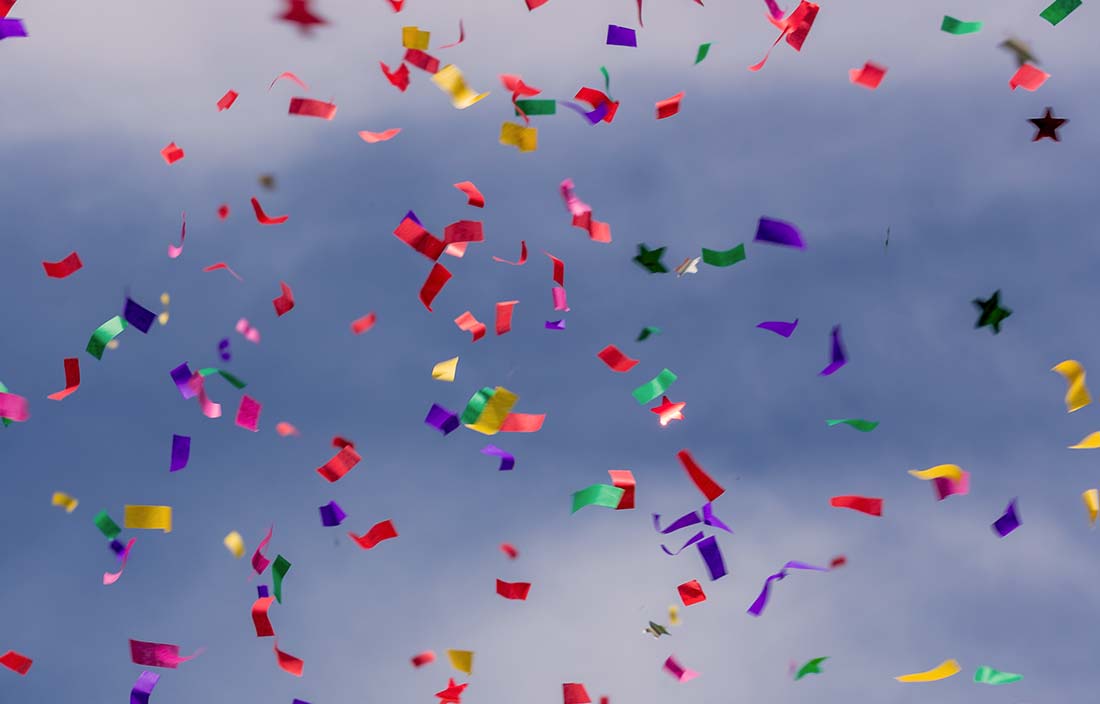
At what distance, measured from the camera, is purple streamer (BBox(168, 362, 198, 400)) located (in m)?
14.2

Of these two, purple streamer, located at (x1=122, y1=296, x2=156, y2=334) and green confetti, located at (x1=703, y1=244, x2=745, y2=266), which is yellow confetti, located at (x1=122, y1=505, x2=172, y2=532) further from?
green confetti, located at (x1=703, y1=244, x2=745, y2=266)

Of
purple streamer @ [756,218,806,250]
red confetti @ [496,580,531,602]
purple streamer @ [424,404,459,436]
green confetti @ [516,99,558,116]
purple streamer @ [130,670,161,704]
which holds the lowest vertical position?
purple streamer @ [130,670,161,704]

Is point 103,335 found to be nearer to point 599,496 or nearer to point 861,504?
point 599,496

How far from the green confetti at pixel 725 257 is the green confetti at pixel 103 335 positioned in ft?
19.6

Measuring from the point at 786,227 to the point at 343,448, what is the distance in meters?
5.03

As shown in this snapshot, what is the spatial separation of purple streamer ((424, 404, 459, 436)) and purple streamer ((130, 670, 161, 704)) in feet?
12.4

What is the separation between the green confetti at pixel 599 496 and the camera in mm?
13508

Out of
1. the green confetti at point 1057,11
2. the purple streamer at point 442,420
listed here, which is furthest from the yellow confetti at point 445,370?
the green confetti at point 1057,11

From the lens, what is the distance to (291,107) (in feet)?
44.8

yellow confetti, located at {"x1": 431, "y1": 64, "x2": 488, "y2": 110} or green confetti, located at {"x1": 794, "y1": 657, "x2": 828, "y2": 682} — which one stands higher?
yellow confetti, located at {"x1": 431, "y1": 64, "x2": 488, "y2": 110}

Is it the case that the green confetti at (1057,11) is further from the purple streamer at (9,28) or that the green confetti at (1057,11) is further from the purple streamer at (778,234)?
the purple streamer at (9,28)

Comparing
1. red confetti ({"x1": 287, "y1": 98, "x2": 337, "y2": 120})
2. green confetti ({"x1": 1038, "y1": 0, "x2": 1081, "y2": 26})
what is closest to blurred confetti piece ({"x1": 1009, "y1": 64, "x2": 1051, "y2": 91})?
green confetti ({"x1": 1038, "y1": 0, "x2": 1081, "y2": 26})

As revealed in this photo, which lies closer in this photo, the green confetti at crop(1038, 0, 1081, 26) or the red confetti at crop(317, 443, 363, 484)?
the green confetti at crop(1038, 0, 1081, 26)

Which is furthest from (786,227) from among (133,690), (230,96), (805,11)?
(133,690)
